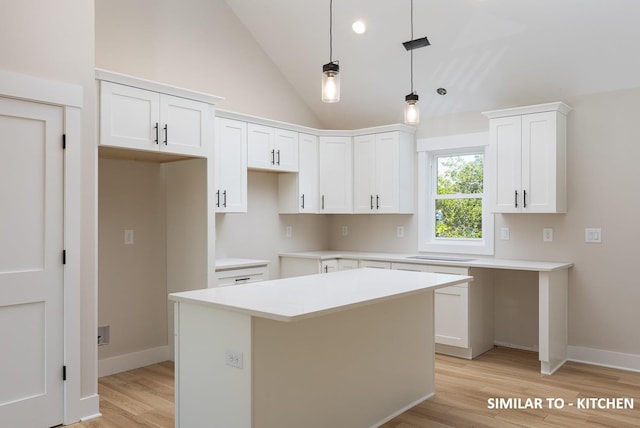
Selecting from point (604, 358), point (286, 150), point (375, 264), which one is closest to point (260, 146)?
point (286, 150)

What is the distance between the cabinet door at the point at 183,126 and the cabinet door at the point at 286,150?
1.06 meters

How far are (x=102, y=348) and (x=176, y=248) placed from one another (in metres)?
1.02

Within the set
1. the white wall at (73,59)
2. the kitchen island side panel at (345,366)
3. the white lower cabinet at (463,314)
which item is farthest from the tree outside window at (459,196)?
the white wall at (73,59)

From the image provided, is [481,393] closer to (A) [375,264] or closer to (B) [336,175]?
(A) [375,264]

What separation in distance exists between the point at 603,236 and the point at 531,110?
128cm

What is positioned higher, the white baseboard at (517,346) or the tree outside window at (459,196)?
the tree outside window at (459,196)

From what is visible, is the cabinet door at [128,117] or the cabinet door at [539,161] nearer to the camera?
the cabinet door at [128,117]

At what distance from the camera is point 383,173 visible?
214 inches

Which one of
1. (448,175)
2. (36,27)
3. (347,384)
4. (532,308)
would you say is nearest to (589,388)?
(532,308)

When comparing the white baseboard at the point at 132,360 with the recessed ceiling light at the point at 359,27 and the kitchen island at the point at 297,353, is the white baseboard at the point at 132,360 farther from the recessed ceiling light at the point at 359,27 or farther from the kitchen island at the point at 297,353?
the recessed ceiling light at the point at 359,27

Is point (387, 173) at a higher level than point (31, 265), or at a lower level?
higher

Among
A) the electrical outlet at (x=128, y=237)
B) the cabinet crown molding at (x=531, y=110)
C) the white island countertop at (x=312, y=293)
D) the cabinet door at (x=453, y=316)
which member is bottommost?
the cabinet door at (x=453, y=316)

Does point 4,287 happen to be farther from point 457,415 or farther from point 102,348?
point 457,415

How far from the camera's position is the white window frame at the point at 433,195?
5.06m
